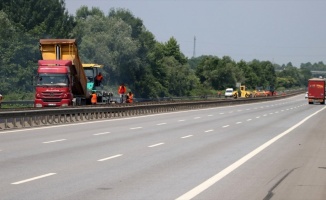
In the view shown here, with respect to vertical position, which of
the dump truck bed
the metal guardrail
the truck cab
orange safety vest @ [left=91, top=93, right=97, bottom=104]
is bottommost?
the metal guardrail

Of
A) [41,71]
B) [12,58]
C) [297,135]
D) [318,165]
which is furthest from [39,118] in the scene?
[12,58]

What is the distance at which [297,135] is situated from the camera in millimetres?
29172

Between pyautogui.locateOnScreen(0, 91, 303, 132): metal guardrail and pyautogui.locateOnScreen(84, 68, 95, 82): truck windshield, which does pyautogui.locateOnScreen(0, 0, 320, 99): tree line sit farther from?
pyautogui.locateOnScreen(0, 91, 303, 132): metal guardrail

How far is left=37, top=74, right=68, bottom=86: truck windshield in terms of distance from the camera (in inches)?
1610

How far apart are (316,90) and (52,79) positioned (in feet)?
196

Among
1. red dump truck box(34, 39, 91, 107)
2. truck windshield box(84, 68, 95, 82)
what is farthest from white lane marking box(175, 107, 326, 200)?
truck windshield box(84, 68, 95, 82)

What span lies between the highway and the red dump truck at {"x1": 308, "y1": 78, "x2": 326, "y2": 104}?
223 feet

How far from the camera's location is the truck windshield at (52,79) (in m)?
40.9

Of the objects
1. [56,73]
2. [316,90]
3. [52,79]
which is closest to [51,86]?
[52,79]

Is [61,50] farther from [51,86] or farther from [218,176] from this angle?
[218,176]

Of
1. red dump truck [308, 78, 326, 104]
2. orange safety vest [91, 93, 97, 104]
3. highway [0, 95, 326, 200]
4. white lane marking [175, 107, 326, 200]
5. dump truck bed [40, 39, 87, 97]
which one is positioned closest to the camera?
white lane marking [175, 107, 326, 200]

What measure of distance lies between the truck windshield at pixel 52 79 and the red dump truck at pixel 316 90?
2270 inches

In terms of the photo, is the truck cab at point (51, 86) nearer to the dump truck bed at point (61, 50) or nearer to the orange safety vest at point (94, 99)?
the dump truck bed at point (61, 50)

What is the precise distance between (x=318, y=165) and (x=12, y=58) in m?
67.2
